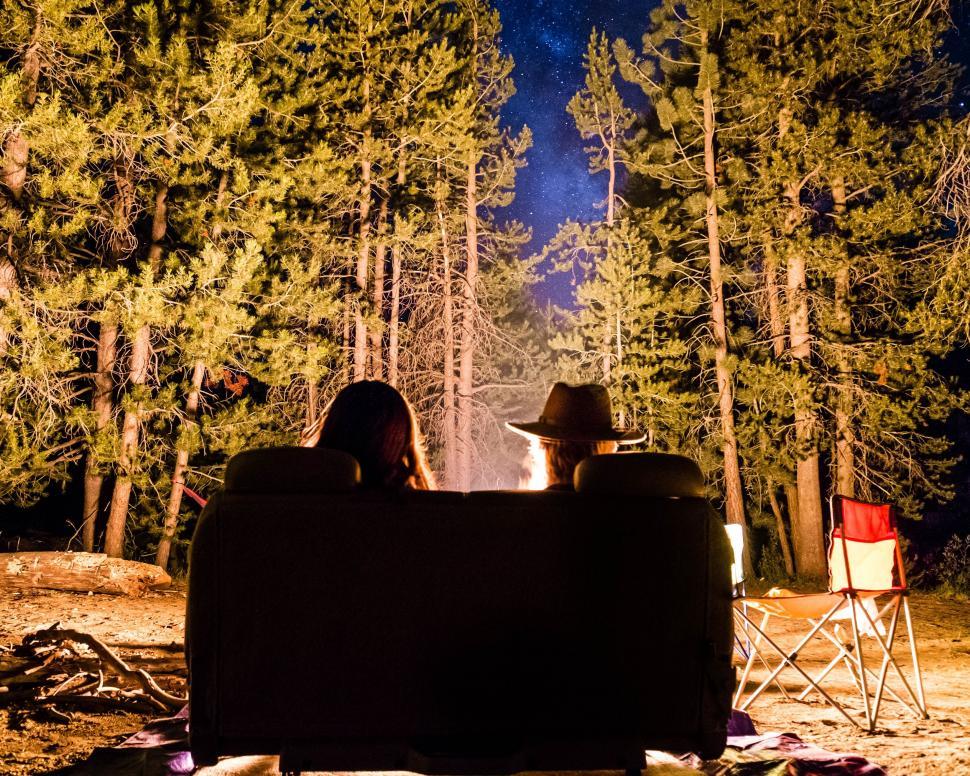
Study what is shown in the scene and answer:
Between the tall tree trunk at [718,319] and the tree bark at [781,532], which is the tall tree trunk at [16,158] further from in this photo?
the tree bark at [781,532]

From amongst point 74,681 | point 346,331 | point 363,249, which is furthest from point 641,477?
point 346,331

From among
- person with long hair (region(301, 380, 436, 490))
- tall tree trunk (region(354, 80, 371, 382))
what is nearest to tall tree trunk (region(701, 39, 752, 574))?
tall tree trunk (region(354, 80, 371, 382))

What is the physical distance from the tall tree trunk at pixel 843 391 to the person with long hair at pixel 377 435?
1276cm

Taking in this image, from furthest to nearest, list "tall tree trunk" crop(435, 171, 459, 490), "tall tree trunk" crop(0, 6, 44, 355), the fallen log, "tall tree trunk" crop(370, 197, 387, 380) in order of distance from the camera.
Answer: "tall tree trunk" crop(435, 171, 459, 490) < "tall tree trunk" crop(370, 197, 387, 380) < "tall tree trunk" crop(0, 6, 44, 355) < the fallen log

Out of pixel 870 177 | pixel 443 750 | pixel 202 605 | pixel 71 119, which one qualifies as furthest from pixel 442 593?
pixel 870 177

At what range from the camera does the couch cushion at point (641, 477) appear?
8.96 feet

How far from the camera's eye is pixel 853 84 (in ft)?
49.9

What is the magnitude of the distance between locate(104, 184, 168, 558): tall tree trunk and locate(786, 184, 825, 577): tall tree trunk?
1041 centimetres

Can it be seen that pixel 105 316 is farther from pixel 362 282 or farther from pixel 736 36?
pixel 736 36

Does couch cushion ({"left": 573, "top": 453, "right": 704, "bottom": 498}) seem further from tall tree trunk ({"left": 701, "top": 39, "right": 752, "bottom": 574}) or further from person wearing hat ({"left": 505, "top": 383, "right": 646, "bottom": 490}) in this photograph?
tall tree trunk ({"left": 701, "top": 39, "right": 752, "bottom": 574})

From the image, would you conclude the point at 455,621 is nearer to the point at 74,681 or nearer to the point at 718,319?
the point at 74,681

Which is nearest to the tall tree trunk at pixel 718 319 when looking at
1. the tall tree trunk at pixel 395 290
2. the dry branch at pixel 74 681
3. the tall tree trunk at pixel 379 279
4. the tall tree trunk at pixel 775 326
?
Answer: the tall tree trunk at pixel 775 326

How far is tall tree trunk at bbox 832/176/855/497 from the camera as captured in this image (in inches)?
561

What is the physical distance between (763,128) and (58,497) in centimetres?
1885
